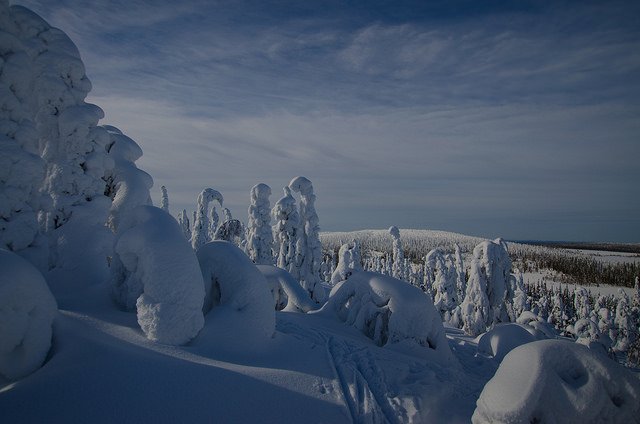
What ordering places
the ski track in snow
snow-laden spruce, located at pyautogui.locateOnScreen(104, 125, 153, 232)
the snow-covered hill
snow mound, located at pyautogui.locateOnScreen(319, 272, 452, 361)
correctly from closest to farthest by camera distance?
1. the snow-covered hill
2. the ski track in snow
3. snow mound, located at pyautogui.locateOnScreen(319, 272, 452, 361)
4. snow-laden spruce, located at pyautogui.locateOnScreen(104, 125, 153, 232)

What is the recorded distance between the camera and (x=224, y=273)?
9508mm

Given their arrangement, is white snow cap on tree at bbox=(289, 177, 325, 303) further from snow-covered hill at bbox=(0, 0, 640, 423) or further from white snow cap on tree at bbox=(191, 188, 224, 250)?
snow-covered hill at bbox=(0, 0, 640, 423)

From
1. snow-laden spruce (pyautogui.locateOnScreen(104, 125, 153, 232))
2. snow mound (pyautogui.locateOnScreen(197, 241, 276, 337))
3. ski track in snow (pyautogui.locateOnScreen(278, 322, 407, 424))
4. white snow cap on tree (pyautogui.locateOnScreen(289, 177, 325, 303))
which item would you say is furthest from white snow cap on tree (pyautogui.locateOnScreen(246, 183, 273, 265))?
snow mound (pyautogui.locateOnScreen(197, 241, 276, 337))

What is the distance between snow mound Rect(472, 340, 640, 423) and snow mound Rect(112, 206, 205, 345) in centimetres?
577

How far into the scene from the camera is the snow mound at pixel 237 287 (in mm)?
8766

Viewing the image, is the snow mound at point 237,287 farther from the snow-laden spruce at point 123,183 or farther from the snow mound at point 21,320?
the snow-laden spruce at point 123,183

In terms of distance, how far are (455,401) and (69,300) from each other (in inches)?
382

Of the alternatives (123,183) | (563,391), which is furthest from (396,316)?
(123,183)

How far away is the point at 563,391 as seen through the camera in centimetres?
482

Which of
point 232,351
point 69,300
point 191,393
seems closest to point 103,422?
point 191,393

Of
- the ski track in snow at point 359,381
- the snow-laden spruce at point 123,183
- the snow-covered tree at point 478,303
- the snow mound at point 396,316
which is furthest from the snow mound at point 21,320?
the snow-covered tree at point 478,303

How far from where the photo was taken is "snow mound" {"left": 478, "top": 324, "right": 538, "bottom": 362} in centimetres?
1542

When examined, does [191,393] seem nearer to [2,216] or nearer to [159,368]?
[159,368]

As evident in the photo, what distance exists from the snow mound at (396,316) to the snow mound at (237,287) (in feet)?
14.1
